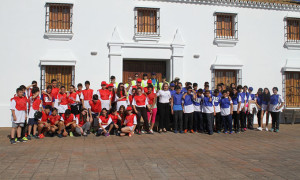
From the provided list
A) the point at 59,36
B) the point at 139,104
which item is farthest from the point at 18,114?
the point at 59,36

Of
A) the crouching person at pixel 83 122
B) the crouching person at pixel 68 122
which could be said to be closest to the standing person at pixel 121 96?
the crouching person at pixel 83 122

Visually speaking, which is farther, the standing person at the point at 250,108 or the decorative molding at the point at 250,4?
the decorative molding at the point at 250,4

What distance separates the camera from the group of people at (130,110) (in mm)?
8406

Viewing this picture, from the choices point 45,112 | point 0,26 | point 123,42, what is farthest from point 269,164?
point 0,26

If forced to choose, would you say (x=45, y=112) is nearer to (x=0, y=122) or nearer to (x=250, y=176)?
(x=0, y=122)

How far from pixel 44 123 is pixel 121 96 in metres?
2.58

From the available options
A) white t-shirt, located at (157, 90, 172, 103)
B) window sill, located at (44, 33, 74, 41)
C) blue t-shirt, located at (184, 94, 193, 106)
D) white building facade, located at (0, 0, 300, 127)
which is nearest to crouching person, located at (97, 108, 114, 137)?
white t-shirt, located at (157, 90, 172, 103)

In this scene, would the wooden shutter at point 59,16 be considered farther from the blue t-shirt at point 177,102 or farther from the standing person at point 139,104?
the blue t-shirt at point 177,102

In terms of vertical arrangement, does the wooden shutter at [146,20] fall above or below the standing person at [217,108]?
above

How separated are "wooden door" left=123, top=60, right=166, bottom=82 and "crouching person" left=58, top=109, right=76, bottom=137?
350 centimetres

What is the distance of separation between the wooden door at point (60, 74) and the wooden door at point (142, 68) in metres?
2.31

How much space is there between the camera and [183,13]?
460 inches

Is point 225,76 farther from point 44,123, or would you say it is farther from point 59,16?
point 44,123

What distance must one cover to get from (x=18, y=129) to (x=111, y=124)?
2.71m
